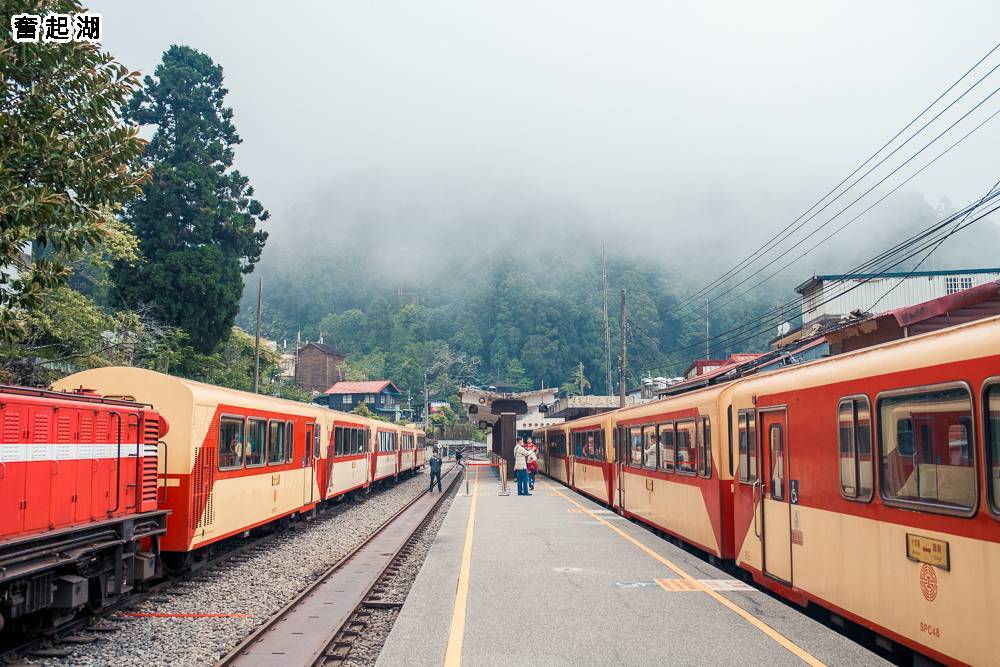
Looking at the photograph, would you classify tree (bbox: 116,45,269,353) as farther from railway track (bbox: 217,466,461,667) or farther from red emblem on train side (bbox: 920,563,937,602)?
red emblem on train side (bbox: 920,563,937,602)

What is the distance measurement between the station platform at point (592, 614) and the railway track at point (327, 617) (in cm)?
79

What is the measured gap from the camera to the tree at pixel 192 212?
111 feet

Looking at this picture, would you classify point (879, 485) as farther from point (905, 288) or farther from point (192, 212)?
point (905, 288)

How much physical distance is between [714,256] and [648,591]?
7616 inches

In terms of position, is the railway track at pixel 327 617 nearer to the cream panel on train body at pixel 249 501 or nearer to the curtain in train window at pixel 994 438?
the cream panel on train body at pixel 249 501

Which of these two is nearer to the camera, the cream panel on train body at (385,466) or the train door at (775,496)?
the train door at (775,496)

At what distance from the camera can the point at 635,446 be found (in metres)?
17.8

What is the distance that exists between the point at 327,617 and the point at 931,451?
24.2ft

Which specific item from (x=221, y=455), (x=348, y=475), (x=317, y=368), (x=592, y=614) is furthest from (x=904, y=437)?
(x=317, y=368)

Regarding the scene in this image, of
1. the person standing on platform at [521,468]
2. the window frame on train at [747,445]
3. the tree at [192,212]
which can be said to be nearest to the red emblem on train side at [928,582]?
the window frame on train at [747,445]

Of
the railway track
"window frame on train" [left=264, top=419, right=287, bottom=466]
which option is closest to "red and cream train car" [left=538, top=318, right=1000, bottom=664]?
the railway track

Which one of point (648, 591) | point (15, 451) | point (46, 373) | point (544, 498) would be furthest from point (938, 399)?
point (46, 373)

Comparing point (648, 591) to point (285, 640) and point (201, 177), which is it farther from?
point (201, 177)

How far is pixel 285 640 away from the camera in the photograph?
882 cm
